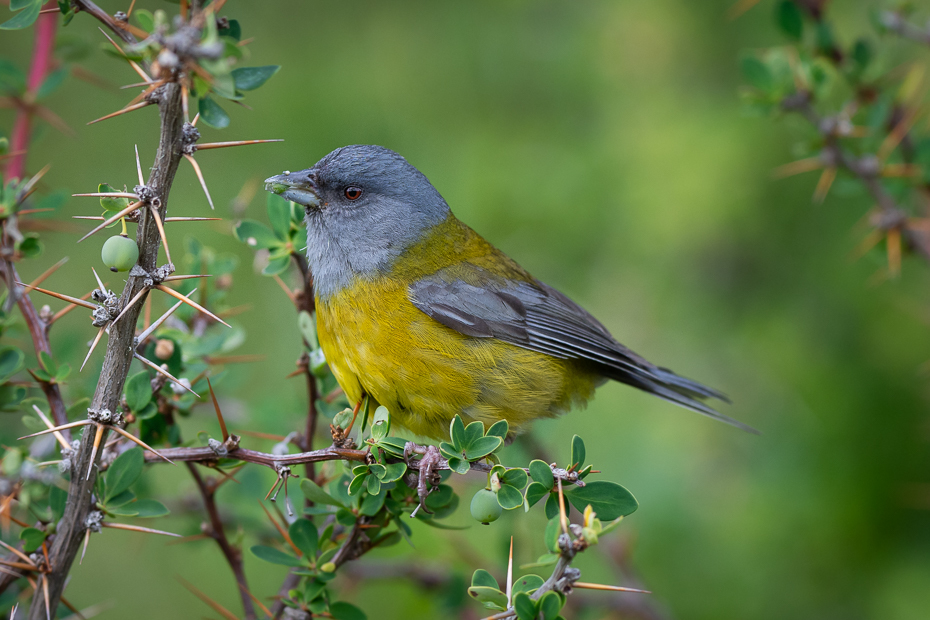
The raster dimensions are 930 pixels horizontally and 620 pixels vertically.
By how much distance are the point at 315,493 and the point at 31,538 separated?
2.34ft

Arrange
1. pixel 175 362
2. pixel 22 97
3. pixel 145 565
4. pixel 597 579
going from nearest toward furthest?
pixel 175 362 < pixel 22 97 < pixel 597 579 < pixel 145 565

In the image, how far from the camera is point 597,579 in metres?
4.19

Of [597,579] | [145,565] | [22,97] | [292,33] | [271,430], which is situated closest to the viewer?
[22,97]

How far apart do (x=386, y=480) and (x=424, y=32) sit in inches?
188

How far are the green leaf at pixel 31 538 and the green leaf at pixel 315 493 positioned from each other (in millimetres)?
659

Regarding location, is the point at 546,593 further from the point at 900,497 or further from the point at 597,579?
the point at 900,497

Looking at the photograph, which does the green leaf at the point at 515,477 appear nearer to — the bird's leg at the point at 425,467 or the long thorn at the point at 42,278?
the bird's leg at the point at 425,467

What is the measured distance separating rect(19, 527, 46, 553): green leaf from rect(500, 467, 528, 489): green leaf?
1.19m

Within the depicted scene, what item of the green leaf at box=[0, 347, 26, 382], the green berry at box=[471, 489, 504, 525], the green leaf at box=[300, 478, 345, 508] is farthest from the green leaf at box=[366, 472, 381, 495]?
the green leaf at box=[0, 347, 26, 382]

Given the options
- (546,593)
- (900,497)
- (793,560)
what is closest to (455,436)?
(546,593)

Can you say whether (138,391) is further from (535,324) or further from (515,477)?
(535,324)

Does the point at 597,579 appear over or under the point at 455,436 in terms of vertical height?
under

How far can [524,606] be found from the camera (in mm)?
1702

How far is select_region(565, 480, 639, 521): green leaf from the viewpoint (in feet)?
6.56
